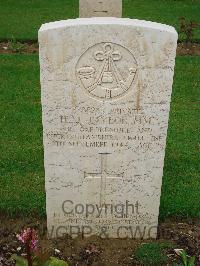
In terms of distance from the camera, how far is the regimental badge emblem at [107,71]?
12.5 feet

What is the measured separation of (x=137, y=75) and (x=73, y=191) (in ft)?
3.90

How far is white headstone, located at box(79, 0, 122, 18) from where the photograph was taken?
8.88m

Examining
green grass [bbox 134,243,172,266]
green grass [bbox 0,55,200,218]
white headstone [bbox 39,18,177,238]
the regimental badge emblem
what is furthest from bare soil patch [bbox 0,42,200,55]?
the regimental badge emblem

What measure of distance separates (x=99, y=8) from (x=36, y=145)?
365 cm

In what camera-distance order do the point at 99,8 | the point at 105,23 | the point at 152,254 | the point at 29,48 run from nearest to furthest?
1. the point at 105,23
2. the point at 152,254
3. the point at 99,8
4. the point at 29,48

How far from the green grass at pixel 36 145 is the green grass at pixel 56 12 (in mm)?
2408

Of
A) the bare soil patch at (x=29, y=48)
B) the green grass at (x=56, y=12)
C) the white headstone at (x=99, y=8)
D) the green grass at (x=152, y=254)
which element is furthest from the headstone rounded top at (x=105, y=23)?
the green grass at (x=56, y=12)

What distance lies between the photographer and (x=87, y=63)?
12.6 ft

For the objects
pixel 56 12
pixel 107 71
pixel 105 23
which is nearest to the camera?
pixel 105 23

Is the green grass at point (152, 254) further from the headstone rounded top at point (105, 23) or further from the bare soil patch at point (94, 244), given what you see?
the headstone rounded top at point (105, 23)

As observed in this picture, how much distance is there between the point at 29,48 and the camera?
10.4 m

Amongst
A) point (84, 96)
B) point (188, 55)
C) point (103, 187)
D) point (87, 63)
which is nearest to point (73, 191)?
point (103, 187)

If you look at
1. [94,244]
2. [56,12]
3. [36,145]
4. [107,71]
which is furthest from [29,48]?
[107,71]

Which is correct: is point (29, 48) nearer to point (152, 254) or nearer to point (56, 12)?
point (56, 12)
